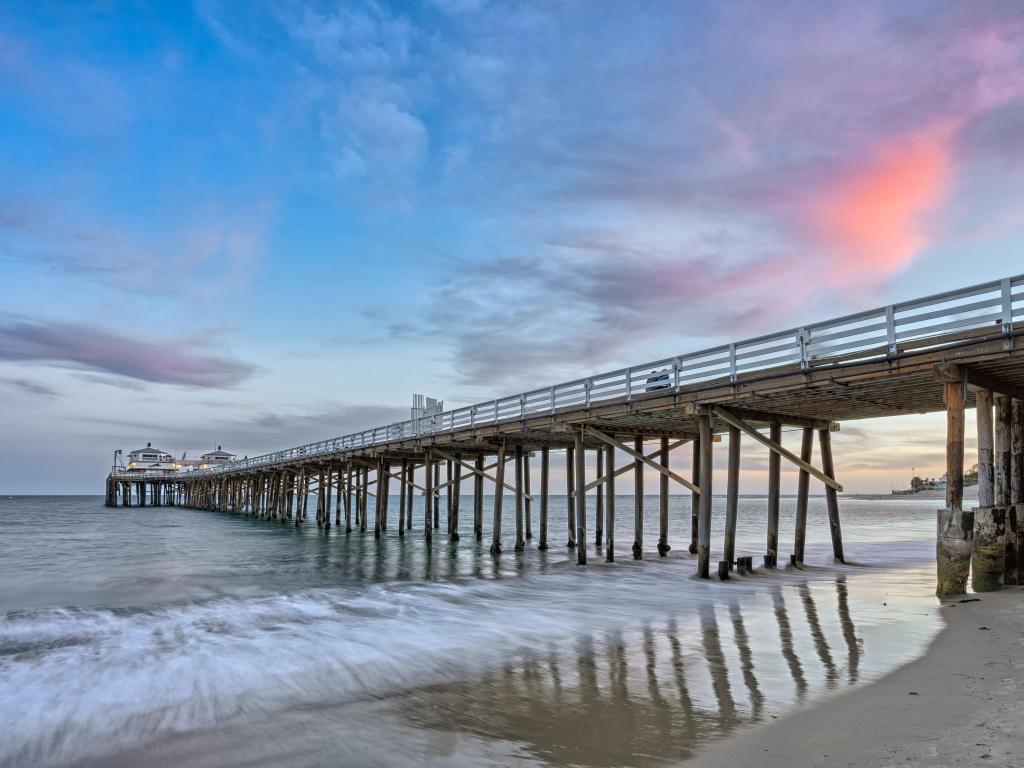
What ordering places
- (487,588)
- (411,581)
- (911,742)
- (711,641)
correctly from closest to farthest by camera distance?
(911,742) < (711,641) < (487,588) < (411,581)

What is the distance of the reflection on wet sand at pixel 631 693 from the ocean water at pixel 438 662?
0.03 metres

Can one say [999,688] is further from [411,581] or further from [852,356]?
[411,581]

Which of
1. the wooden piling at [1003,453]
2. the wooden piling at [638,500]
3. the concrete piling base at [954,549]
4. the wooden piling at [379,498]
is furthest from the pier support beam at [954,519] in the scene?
the wooden piling at [379,498]

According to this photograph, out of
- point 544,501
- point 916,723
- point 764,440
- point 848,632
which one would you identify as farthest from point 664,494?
point 916,723

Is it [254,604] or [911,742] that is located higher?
[911,742]

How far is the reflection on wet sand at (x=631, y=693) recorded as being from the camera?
18.2 ft

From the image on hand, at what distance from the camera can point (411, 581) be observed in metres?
18.5

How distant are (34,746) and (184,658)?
3.32 m

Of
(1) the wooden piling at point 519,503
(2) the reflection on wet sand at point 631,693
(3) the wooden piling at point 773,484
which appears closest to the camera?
(2) the reflection on wet sand at point 631,693

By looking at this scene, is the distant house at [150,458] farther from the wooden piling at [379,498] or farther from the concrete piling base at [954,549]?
the concrete piling base at [954,549]

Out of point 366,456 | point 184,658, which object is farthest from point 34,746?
point 366,456

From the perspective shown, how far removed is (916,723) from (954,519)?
6208mm

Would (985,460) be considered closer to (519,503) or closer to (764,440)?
(764,440)

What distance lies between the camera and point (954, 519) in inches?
404
